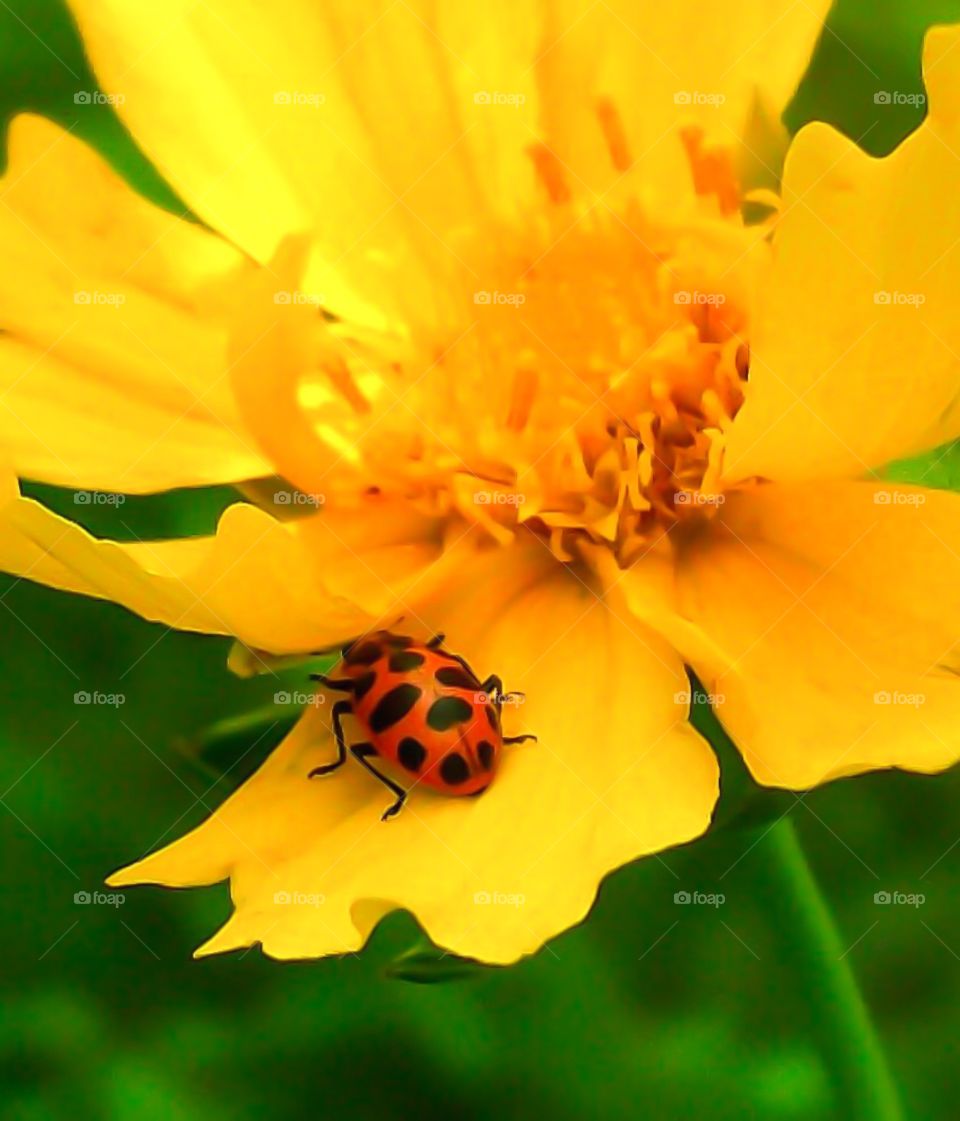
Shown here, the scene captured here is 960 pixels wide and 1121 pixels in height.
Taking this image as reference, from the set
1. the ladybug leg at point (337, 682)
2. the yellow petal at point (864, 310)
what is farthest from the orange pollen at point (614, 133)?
the ladybug leg at point (337, 682)

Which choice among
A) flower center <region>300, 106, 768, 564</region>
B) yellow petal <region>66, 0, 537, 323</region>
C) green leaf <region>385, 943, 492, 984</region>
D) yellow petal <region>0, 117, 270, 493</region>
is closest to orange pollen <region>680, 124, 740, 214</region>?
flower center <region>300, 106, 768, 564</region>

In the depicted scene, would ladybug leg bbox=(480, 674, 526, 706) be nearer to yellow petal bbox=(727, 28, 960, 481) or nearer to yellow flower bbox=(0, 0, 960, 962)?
yellow flower bbox=(0, 0, 960, 962)

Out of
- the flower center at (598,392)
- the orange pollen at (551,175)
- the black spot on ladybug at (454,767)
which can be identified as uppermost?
the orange pollen at (551,175)

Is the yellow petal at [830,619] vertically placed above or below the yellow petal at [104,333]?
below

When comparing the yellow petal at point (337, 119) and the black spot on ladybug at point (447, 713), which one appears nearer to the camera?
the black spot on ladybug at point (447, 713)

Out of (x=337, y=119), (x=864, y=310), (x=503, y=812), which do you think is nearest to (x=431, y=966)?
(x=503, y=812)

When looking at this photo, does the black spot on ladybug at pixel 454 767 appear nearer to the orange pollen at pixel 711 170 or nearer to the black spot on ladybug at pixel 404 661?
the black spot on ladybug at pixel 404 661

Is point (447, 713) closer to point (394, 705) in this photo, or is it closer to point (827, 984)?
point (394, 705)

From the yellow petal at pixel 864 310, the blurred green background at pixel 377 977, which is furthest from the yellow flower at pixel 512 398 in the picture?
the blurred green background at pixel 377 977

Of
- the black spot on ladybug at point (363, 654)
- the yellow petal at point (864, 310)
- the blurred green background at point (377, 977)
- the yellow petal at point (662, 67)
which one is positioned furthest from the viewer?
the blurred green background at point (377, 977)

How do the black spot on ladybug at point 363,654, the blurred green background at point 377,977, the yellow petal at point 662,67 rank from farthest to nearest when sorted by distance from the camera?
the blurred green background at point 377,977 → the yellow petal at point 662,67 → the black spot on ladybug at point 363,654
